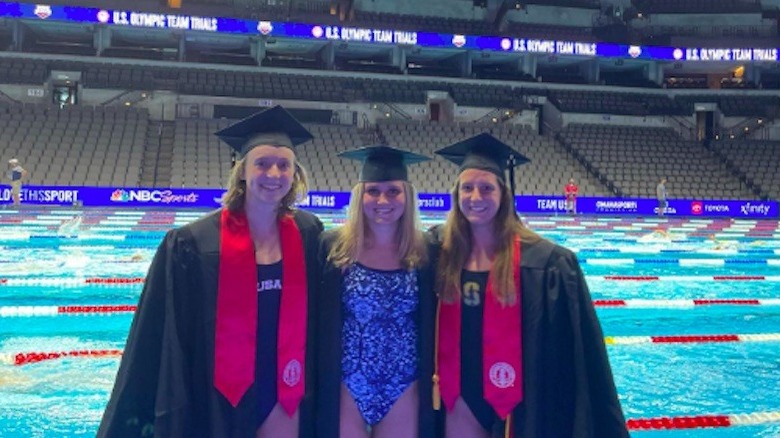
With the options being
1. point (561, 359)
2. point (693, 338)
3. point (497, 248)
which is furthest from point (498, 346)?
point (693, 338)

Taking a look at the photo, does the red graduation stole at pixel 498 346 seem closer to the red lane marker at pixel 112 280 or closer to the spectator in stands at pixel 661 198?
the red lane marker at pixel 112 280

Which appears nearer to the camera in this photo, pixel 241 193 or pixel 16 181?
pixel 241 193

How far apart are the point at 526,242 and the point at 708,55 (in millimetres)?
30326

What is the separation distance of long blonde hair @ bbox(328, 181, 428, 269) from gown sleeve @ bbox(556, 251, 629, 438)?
489 mm

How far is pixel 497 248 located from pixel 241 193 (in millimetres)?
938

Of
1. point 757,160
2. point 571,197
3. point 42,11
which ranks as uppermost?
point 42,11

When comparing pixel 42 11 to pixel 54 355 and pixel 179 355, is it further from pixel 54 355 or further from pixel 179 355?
pixel 179 355

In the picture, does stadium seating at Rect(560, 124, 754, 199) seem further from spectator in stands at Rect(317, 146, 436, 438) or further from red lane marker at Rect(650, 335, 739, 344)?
spectator in stands at Rect(317, 146, 436, 438)

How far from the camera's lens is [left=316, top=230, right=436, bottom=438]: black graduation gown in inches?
88.7

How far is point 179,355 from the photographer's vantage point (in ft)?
6.99

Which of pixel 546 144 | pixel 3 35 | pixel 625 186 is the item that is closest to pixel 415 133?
pixel 546 144

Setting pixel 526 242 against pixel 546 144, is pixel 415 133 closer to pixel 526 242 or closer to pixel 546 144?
pixel 546 144

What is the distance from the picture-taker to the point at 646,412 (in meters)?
3.86

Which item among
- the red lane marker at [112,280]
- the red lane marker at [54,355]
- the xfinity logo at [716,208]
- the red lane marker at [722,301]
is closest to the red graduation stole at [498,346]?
the red lane marker at [54,355]
